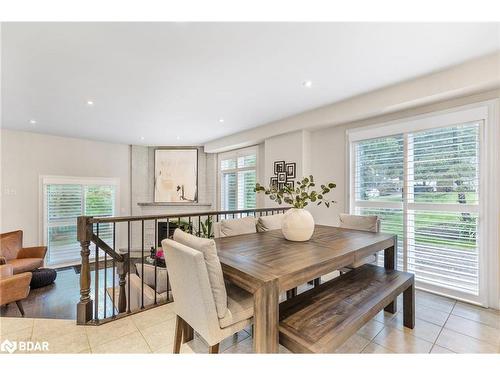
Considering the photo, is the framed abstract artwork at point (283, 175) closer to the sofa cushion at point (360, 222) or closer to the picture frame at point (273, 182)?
the picture frame at point (273, 182)

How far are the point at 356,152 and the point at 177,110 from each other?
9.59 ft

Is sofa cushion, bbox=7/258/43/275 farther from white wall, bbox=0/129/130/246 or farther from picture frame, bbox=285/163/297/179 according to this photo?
picture frame, bbox=285/163/297/179

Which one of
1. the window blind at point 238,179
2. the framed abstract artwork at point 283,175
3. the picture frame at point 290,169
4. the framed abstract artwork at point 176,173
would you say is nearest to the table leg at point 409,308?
the framed abstract artwork at point 283,175

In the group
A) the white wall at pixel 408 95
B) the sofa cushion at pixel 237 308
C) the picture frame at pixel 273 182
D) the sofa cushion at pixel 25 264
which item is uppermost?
the white wall at pixel 408 95

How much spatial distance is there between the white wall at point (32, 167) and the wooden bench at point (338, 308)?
6.15 metres

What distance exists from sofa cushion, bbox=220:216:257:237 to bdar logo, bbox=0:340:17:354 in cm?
181

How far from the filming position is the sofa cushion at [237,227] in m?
2.46

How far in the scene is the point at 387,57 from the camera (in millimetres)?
2154

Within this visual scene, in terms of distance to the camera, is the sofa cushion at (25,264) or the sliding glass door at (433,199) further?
the sofa cushion at (25,264)

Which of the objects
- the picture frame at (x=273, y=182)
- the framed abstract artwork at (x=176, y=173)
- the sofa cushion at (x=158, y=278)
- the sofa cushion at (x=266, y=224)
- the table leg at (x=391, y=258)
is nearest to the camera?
the table leg at (x=391, y=258)

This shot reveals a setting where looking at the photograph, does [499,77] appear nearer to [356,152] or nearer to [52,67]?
[356,152]

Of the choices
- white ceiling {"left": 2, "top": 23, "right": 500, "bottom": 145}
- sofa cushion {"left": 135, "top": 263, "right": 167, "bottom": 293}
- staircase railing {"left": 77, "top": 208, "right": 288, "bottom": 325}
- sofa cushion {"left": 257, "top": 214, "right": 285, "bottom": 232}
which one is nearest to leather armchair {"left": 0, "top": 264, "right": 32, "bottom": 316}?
staircase railing {"left": 77, "top": 208, "right": 288, "bottom": 325}

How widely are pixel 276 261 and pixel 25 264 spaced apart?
5087mm

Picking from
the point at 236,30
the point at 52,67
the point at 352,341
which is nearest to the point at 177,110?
the point at 52,67
